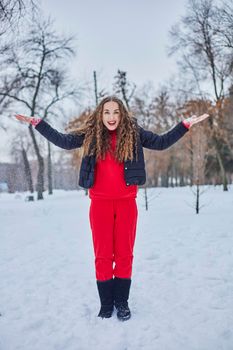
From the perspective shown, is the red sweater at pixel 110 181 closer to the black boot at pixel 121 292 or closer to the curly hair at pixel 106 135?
the curly hair at pixel 106 135

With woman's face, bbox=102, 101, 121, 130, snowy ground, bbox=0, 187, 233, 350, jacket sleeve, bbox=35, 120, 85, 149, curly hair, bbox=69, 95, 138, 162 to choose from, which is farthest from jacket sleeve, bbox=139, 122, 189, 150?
snowy ground, bbox=0, 187, 233, 350

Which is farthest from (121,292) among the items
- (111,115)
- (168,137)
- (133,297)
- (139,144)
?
(111,115)

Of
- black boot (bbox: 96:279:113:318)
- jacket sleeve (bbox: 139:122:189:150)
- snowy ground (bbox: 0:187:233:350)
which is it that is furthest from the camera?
jacket sleeve (bbox: 139:122:189:150)

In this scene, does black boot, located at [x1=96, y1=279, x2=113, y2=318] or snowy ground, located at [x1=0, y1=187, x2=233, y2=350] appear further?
black boot, located at [x1=96, y1=279, x2=113, y2=318]

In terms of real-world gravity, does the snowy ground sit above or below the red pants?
below

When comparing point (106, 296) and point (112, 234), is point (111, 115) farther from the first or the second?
point (106, 296)

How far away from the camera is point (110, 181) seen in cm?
262

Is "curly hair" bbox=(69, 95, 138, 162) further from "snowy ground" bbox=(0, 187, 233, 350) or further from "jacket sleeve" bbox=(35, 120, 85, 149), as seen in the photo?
"snowy ground" bbox=(0, 187, 233, 350)

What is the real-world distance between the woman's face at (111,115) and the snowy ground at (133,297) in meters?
1.69

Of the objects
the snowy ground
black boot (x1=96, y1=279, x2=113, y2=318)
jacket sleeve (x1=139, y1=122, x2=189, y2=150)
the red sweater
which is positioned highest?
jacket sleeve (x1=139, y1=122, x2=189, y2=150)

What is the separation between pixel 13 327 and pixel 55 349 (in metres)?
0.53

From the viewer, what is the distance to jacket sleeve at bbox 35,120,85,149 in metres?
2.60

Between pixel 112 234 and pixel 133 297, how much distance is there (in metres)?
Result: 0.79

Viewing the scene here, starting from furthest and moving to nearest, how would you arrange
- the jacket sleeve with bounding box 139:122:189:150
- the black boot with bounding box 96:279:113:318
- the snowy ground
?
1. the jacket sleeve with bounding box 139:122:189:150
2. the black boot with bounding box 96:279:113:318
3. the snowy ground
